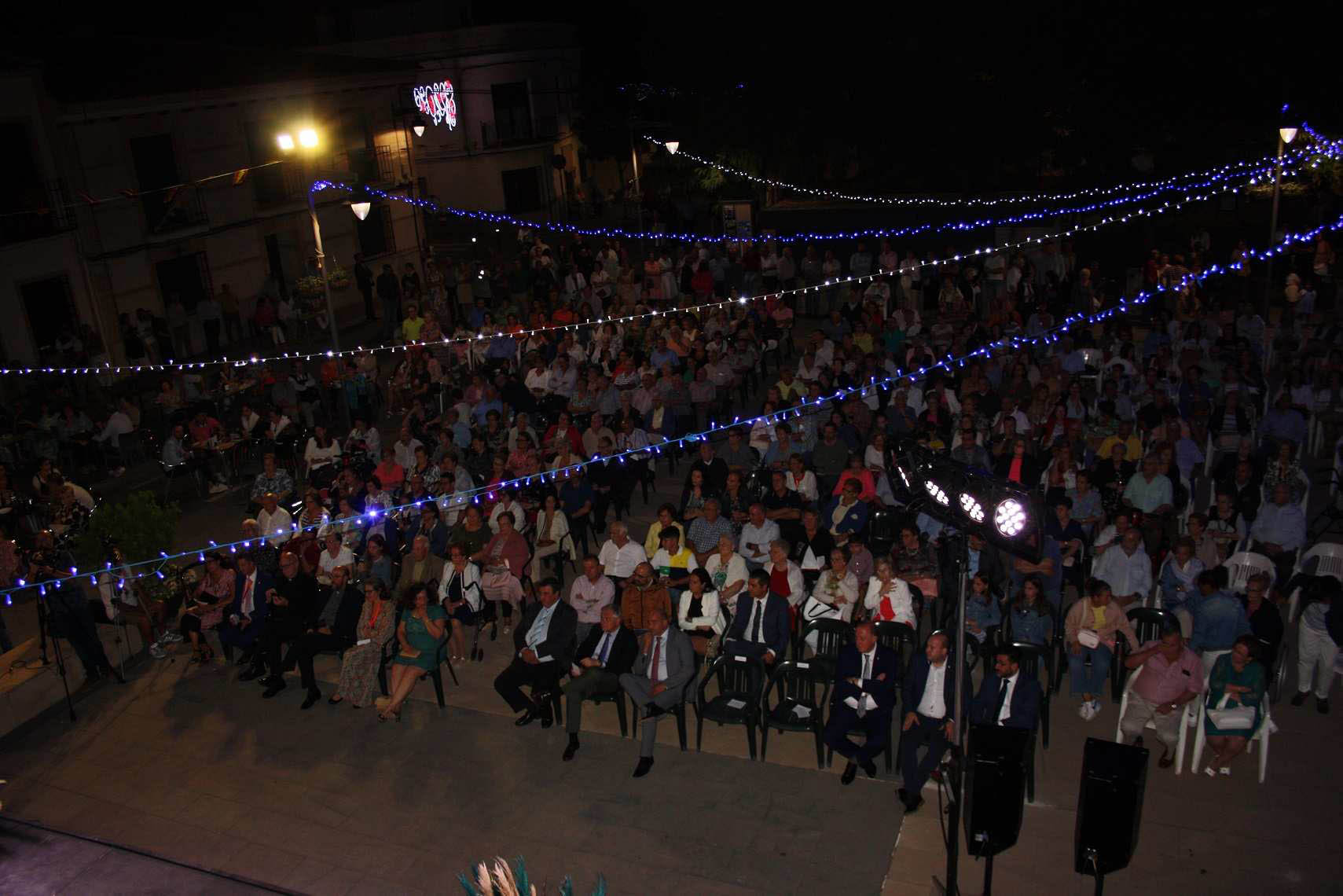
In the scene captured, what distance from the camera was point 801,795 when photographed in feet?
21.2

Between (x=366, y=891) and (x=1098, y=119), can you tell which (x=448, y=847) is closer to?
(x=366, y=891)

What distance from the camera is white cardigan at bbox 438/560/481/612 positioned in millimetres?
8414

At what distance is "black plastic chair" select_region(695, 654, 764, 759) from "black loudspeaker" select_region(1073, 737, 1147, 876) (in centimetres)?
217

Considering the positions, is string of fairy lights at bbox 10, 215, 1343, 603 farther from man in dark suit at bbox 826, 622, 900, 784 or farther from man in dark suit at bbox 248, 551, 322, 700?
man in dark suit at bbox 826, 622, 900, 784

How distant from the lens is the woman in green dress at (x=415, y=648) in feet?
25.3

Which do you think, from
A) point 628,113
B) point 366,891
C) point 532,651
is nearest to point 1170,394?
point 532,651

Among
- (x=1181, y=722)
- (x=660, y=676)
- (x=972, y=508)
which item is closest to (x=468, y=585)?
(x=660, y=676)

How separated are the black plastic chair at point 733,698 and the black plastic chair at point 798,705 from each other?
0.08 meters

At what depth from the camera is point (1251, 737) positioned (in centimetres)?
621

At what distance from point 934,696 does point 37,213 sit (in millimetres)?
14680

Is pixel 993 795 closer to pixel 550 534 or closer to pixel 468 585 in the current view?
pixel 468 585

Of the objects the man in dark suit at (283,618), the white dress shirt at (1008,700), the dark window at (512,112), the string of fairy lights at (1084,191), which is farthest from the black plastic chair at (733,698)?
the dark window at (512,112)

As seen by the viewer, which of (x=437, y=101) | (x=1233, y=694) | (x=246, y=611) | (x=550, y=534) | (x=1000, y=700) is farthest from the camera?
(x=437, y=101)

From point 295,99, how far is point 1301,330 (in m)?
17.0
